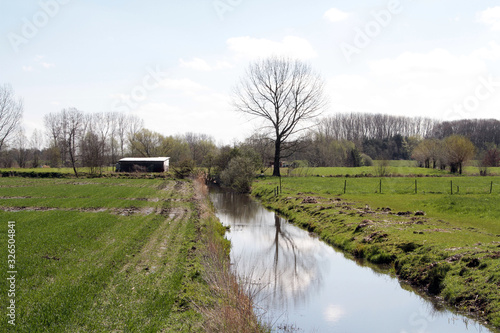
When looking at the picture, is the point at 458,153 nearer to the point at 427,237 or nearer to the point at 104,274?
the point at 427,237

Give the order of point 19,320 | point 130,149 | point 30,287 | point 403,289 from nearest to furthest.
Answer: point 19,320 < point 30,287 < point 403,289 < point 130,149

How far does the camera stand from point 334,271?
1349 cm

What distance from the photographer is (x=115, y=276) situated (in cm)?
965

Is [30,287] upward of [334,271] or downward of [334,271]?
upward

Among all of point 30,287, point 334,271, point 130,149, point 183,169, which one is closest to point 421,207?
point 334,271

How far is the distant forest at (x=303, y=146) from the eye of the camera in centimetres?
5716

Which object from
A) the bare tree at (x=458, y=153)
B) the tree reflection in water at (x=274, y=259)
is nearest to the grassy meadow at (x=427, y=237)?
the tree reflection in water at (x=274, y=259)

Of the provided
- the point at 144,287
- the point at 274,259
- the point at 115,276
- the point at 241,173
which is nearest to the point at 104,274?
the point at 115,276

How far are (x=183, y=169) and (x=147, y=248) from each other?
4435 cm

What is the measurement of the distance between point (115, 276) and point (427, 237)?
11.6 meters

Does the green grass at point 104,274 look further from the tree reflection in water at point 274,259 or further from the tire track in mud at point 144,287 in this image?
the tree reflection in water at point 274,259

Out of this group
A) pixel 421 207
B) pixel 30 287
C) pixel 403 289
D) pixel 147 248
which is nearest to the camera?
pixel 30 287

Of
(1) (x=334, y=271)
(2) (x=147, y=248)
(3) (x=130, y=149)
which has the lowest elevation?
(1) (x=334, y=271)

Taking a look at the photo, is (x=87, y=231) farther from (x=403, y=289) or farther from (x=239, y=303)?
(x=403, y=289)
